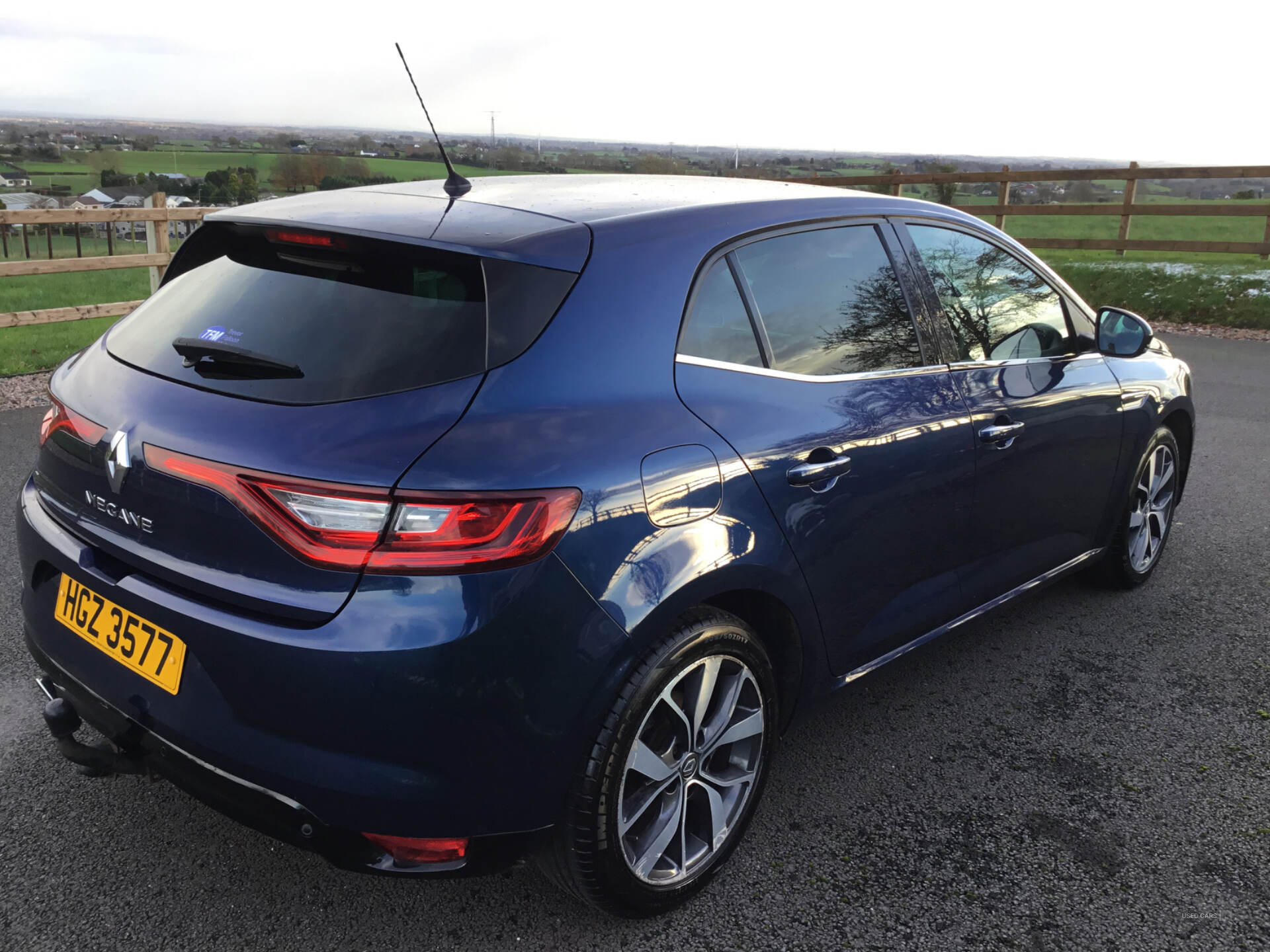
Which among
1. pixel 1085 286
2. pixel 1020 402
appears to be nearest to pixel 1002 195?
pixel 1085 286

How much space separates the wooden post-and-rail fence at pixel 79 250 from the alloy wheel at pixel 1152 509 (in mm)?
8002

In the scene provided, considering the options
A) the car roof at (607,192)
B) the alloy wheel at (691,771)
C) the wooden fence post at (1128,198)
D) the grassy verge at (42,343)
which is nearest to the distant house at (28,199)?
the grassy verge at (42,343)

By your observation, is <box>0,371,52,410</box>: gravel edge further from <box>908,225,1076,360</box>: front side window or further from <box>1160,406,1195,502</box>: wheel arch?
<box>1160,406,1195,502</box>: wheel arch

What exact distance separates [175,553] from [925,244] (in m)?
2.41

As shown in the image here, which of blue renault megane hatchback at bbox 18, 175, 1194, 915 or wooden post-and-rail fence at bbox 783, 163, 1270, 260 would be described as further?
wooden post-and-rail fence at bbox 783, 163, 1270, 260

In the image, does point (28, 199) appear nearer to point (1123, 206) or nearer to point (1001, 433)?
point (1001, 433)

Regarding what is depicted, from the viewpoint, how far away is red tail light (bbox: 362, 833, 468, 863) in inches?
75.7

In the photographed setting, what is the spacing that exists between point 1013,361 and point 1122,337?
0.73m

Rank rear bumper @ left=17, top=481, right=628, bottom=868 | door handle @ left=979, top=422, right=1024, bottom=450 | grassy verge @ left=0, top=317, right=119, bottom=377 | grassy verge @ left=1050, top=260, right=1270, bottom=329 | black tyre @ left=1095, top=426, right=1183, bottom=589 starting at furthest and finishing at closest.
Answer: grassy verge @ left=1050, top=260, right=1270, bottom=329, grassy verge @ left=0, top=317, right=119, bottom=377, black tyre @ left=1095, top=426, right=1183, bottom=589, door handle @ left=979, top=422, right=1024, bottom=450, rear bumper @ left=17, top=481, right=628, bottom=868

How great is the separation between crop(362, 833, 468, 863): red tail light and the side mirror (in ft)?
10.1

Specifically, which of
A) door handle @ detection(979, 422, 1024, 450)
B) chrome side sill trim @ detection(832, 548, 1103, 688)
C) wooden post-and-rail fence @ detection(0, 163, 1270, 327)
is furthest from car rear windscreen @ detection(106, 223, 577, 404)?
wooden post-and-rail fence @ detection(0, 163, 1270, 327)

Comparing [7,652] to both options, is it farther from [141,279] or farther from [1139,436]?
[141,279]

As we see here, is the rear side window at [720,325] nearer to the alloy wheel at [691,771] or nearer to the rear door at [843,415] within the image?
the rear door at [843,415]

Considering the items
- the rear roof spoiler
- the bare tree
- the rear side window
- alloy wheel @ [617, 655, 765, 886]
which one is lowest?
alloy wheel @ [617, 655, 765, 886]
